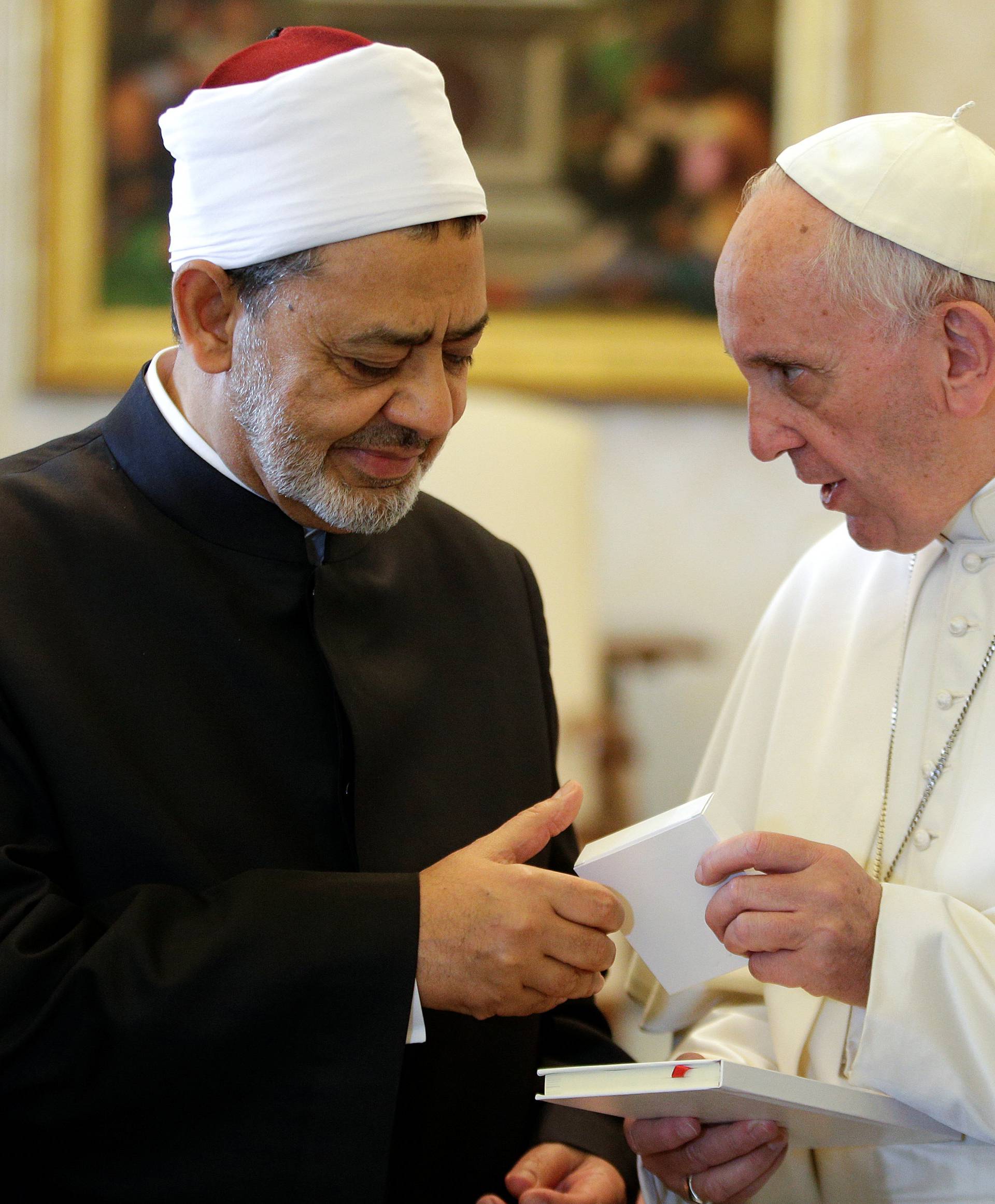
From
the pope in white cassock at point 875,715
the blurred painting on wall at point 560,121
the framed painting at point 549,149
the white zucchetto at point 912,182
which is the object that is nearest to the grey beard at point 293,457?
the pope in white cassock at point 875,715

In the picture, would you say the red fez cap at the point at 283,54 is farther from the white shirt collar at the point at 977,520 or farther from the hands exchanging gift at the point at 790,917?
the hands exchanging gift at the point at 790,917

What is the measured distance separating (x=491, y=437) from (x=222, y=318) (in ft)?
5.78

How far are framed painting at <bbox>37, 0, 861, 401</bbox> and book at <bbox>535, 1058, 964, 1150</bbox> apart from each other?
318cm

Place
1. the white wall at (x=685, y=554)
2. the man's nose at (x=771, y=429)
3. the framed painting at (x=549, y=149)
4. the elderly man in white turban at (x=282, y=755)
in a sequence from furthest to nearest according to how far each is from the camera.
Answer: the white wall at (x=685, y=554) → the framed painting at (x=549, y=149) → the man's nose at (x=771, y=429) → the elderly man in white turban at (x=282, y=755)

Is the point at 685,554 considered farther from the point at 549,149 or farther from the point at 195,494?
the point at 195,494

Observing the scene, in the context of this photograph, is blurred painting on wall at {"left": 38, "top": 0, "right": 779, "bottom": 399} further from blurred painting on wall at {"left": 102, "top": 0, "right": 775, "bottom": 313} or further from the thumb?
the thumb

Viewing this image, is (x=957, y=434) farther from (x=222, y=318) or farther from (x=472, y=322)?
(x=222, y=318)

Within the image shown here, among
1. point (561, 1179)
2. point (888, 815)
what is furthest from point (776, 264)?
point (561, 1179)

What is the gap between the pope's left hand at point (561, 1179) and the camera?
1.95 metres

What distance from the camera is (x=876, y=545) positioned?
7.12ft

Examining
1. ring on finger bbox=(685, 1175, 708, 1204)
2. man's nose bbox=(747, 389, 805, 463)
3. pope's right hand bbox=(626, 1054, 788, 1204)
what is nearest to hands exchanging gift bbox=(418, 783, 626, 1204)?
pope's right hand bbox=(626, 1054, 788, 1204)

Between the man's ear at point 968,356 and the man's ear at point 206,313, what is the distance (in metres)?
1.05

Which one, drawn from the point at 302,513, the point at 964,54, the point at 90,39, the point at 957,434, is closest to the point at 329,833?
the point at 302,513

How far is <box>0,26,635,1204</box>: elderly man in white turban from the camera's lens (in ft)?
5.71
